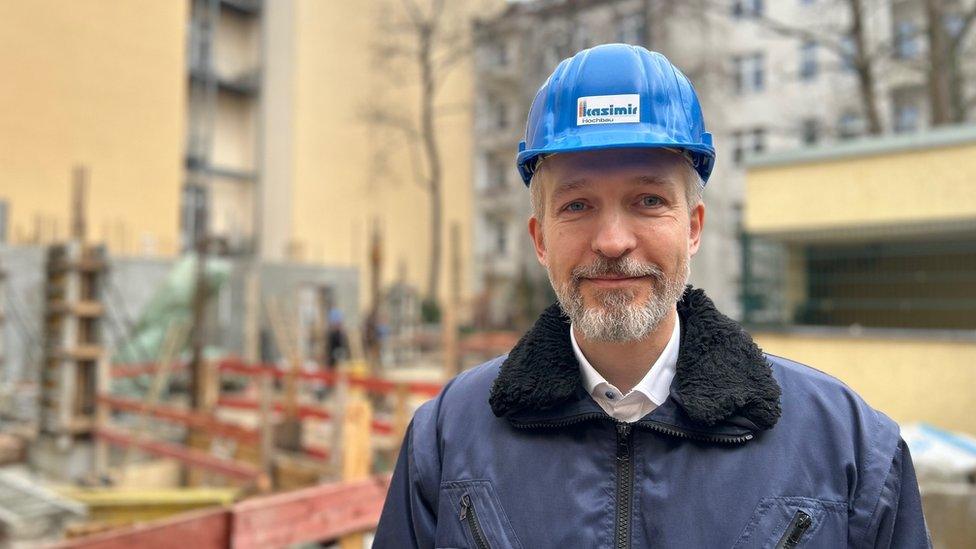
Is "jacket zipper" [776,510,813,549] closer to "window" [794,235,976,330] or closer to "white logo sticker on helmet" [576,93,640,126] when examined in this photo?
"white logo sticker on helmet" [576,93,640,126]

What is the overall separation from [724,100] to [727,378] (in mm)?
30261

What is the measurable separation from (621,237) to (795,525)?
0.67 m

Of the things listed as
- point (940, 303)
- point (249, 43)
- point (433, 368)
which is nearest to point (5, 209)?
point (433, 368)

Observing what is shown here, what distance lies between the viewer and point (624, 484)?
157 cm

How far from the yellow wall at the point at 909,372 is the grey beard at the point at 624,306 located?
9.38 metres

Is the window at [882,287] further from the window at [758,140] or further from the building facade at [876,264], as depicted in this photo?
the window at [758,140]

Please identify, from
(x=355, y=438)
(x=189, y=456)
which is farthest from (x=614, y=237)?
(x=189, y=456)

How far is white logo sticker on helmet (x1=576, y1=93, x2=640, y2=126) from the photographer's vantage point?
163cm

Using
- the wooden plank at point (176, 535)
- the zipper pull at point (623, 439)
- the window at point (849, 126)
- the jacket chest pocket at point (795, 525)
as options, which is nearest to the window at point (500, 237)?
the window at point (849, 126)

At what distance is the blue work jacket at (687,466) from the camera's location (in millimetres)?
1514

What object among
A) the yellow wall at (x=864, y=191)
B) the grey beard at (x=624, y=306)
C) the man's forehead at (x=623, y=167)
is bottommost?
the grey beard at (x=624, y=306)

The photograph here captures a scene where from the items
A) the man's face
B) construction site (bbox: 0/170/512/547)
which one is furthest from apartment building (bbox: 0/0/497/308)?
the man's face

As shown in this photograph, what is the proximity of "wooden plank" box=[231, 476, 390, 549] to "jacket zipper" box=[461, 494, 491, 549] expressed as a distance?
1840mm

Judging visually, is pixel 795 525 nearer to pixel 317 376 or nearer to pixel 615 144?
pixel 615 144
